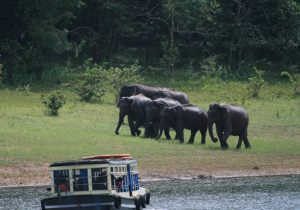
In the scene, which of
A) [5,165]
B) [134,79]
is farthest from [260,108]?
[5,165]

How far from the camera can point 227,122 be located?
4044 cm

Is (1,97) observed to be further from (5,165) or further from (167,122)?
(5,165)

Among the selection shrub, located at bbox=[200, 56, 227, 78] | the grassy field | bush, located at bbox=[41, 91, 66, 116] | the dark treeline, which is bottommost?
the grassy field

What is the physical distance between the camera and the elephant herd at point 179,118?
40469mm

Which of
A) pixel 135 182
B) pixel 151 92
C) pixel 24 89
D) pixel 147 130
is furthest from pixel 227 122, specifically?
pixel 24 89

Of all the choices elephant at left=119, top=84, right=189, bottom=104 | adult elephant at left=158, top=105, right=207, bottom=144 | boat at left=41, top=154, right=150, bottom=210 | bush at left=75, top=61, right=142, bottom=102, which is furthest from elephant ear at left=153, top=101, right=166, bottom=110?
boat at left=41, top=154, right=150, bottom=210

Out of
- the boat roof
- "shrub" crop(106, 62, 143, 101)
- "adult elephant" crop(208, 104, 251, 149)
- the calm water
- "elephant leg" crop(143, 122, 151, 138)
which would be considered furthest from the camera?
"shrub" crop(106, 62, 143, 101)

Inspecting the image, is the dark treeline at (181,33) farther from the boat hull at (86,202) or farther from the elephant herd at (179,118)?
the boat hull at (86,202)

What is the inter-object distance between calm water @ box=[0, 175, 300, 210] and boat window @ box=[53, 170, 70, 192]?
10.6ft

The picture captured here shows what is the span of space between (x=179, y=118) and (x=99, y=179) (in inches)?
595

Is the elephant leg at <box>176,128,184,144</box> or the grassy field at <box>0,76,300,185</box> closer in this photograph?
the grassy field at <box>0,76,300,185</box>

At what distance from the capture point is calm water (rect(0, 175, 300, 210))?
31.1 m

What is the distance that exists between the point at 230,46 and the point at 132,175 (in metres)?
35.2

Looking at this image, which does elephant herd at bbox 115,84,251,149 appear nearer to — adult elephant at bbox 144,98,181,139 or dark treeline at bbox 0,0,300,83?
adult elephant at bbox 144,98,181,139
